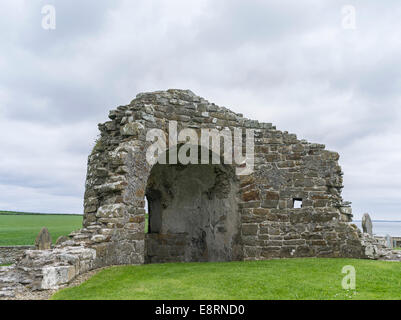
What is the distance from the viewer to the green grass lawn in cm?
518

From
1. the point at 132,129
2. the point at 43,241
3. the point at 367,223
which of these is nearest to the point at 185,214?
the point at 132,129

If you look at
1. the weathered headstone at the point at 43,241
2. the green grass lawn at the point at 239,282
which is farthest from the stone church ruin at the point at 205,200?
the weathered headstone at the point at 43,241

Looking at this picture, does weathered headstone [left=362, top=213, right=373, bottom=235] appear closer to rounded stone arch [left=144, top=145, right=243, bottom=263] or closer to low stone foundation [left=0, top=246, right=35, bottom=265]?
rounded stone arch [left=144, top=145, right=243, bottom=263]

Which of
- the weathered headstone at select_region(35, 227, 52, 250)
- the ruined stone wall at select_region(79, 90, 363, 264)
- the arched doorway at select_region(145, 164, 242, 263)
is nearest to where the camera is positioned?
the ruined stone wall at select_region(79, 90, 363, 264)

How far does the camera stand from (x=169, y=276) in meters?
6.69

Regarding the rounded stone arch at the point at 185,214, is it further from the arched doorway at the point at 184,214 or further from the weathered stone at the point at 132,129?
the weathered stone at the point at 132,129

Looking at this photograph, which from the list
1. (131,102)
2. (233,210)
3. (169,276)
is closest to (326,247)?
(233,210)

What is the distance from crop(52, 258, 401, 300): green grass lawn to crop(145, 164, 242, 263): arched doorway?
129 inches

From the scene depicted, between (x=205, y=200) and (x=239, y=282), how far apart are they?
18.7ft

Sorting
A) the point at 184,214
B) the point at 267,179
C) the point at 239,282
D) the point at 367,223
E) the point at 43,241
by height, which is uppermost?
the point at 267,179

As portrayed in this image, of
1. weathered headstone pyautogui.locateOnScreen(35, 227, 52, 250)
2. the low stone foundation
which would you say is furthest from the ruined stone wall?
the low stone foundation

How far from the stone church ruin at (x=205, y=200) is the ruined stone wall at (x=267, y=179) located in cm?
3

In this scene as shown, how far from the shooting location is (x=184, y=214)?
1218 centimetres

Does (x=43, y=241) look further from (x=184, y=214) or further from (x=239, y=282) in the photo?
(x=239, y=282)
